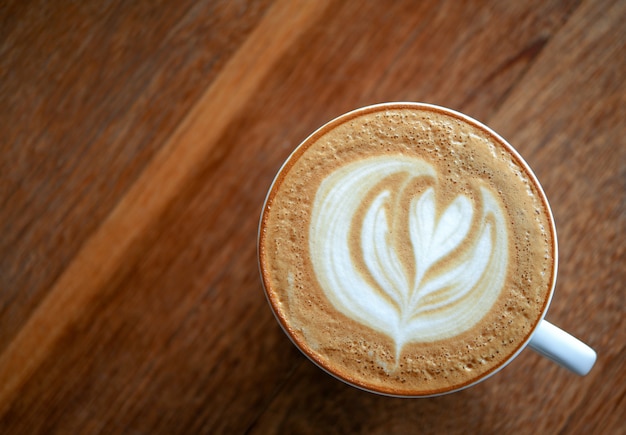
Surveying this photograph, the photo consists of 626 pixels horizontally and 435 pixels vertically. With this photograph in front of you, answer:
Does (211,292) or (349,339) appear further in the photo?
(211,292)

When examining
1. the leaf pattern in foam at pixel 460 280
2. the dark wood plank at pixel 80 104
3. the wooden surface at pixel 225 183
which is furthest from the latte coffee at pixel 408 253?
the dark wood plank at pixel 80 104

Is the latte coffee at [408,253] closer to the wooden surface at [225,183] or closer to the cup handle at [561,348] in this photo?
the cup handle at [561,348]

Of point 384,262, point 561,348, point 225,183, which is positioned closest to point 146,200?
point 225,183

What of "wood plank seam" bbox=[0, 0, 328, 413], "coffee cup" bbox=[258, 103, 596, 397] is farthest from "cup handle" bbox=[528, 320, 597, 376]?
"wood plank seam" bbox=[0, 0, 328, 413]

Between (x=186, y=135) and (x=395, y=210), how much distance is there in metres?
0.40

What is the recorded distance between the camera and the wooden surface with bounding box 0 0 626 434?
900 millimetres

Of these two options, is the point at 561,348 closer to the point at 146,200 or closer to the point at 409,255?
the point at 409,255

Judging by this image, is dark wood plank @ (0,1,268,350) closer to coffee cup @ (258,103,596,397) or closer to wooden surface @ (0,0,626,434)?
wooden surface @ (0,0,626,434)

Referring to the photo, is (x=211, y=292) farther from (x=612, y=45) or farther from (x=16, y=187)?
(x=612, y=45)

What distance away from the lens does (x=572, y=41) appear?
920mm

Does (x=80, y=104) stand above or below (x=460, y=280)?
below

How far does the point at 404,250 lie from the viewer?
2.37 feet

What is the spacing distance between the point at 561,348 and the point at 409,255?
9.7 inches

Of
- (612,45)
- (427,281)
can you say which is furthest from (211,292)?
(612,45)
